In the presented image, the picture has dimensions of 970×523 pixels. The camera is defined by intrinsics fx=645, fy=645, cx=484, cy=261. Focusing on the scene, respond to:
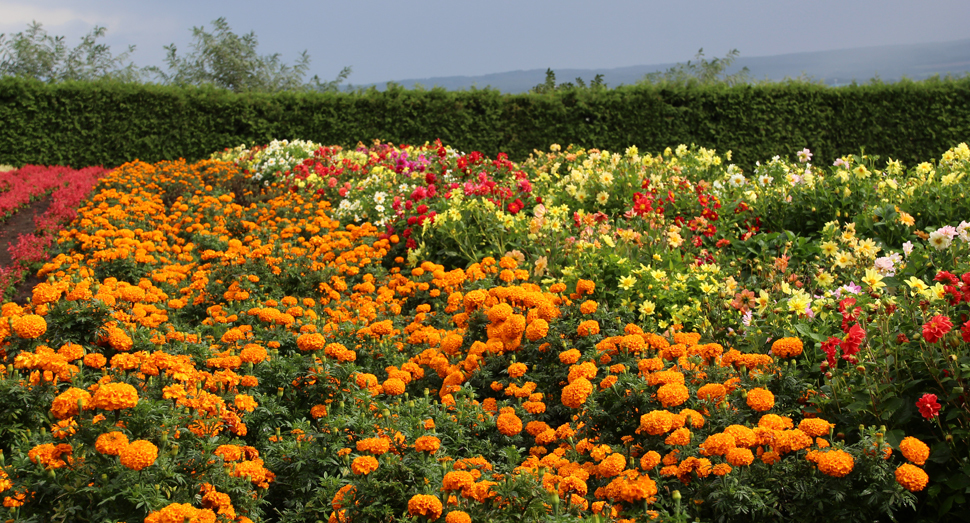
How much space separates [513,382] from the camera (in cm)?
314

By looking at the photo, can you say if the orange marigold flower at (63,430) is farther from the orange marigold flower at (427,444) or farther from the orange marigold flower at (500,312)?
the orange marigold flower at (500,312)

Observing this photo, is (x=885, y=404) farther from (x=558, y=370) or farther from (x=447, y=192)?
(x=447, y=192)

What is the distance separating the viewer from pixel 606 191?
679cm

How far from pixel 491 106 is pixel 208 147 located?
20.3 feet

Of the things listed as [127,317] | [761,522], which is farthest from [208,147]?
[761,522]

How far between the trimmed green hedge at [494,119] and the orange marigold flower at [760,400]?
11.3m

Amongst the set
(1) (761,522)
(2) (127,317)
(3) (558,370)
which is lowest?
(1) (761,522)

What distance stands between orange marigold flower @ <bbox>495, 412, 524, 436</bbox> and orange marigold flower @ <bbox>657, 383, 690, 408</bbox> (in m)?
0.58

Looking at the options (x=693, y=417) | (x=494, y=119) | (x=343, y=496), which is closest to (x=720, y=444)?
(x=693, y=417)

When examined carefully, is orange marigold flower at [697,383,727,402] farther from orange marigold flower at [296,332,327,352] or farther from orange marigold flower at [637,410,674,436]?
orange marigold flower at [296,332,327,352]

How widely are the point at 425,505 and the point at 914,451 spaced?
160cm

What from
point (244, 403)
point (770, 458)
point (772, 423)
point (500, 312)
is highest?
point (500, 312)

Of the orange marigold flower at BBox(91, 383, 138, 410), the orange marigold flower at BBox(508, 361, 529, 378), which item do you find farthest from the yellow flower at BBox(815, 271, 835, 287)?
the orange marigold flower at BBox(91, 383, 138, 410)

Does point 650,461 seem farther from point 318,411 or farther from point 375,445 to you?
point 318,411
